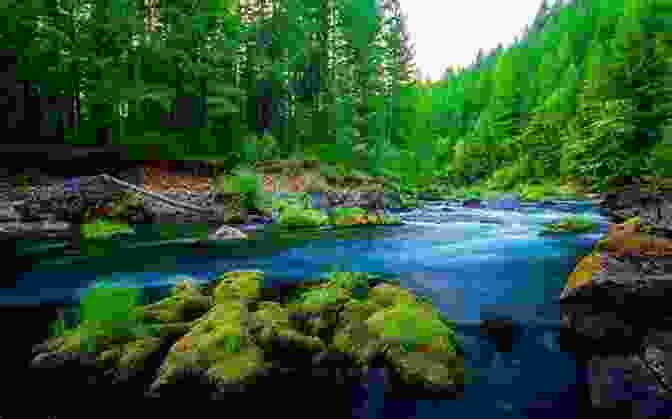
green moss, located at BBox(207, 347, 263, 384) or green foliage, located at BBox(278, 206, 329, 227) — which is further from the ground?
green foliage, located at BBox(278, 206, 329, 227)

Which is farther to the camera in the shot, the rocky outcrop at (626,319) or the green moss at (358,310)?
the green moss at (358,310)

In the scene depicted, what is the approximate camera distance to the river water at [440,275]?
2.89m

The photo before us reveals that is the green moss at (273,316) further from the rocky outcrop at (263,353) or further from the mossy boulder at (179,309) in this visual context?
the mossy boulder at (179,309)

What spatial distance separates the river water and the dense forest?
11104mm

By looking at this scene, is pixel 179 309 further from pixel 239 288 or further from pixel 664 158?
pixel 664 158

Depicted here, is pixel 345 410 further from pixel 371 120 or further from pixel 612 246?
pixel 371 120

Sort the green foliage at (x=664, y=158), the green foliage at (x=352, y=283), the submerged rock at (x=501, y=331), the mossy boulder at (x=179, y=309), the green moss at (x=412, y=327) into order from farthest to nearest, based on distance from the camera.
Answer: the green foliage at (x=664, y=158) → the green foliage at (x=352, y=283) → the mossy boulder at (x=179, y=309) → the submerged rock at (x=501, y=331) → the green moss at (x=412, y=327)

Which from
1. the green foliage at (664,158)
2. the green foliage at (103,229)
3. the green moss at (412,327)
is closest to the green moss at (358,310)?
the green moss at (412,327)

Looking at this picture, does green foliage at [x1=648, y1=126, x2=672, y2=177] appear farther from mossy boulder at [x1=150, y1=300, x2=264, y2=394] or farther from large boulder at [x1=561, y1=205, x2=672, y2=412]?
mossy boulder at [x1=150, y1=300, x2=264, y2=394]

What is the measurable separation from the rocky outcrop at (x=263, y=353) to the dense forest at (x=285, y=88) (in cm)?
1559

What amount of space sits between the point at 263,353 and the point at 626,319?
347 centimetres

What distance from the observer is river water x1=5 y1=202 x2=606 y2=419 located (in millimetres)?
2889

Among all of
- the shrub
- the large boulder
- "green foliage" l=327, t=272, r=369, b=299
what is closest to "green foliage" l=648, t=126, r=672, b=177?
the large boulder

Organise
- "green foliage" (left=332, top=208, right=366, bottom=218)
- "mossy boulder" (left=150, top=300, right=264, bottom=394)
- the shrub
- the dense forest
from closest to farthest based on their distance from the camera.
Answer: "mossy boulder" (left=150, top=300, right=264, bottom=394), "green foliage" (left=332, top=208, right=366, bottom=218), the dense forest, the shrub
